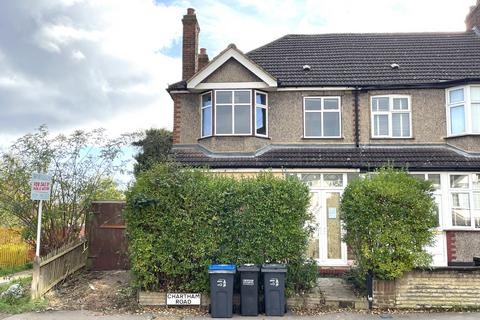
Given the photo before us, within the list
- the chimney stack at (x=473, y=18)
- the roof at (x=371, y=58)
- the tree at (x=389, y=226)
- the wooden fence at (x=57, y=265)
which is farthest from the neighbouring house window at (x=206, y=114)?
the chimney stack at (x=473, y=18)

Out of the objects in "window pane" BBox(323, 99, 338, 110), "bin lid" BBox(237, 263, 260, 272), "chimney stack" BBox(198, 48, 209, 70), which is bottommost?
"bin lid" BBox(237, 263, 260, 272)

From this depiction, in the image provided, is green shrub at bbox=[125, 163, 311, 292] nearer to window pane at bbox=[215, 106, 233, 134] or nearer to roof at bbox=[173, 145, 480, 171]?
roof at bbox=[173, 145, 480, 171]

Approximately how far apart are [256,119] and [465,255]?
771 centimetres

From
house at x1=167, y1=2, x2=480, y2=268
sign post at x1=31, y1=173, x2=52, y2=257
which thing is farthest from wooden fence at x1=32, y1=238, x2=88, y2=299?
house at x1=167, y1=2, x2=480, y2=268

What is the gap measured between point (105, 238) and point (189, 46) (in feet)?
25.1

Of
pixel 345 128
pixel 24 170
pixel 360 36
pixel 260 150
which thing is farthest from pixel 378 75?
pixel 24 170

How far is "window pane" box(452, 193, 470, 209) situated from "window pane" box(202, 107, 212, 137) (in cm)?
808

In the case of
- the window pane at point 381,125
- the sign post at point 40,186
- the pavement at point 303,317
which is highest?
the window pane at point 381,125

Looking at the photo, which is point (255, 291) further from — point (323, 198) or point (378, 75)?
point (378, 75)

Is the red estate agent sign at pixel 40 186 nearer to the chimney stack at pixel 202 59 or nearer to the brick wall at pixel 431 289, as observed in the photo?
the brick wall at pixel 431 289

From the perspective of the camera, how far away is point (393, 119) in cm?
1430

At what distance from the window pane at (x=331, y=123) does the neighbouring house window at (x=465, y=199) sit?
12.8 feet

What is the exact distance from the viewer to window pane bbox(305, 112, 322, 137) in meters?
14.4

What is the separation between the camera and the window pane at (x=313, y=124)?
1437 centimetres
